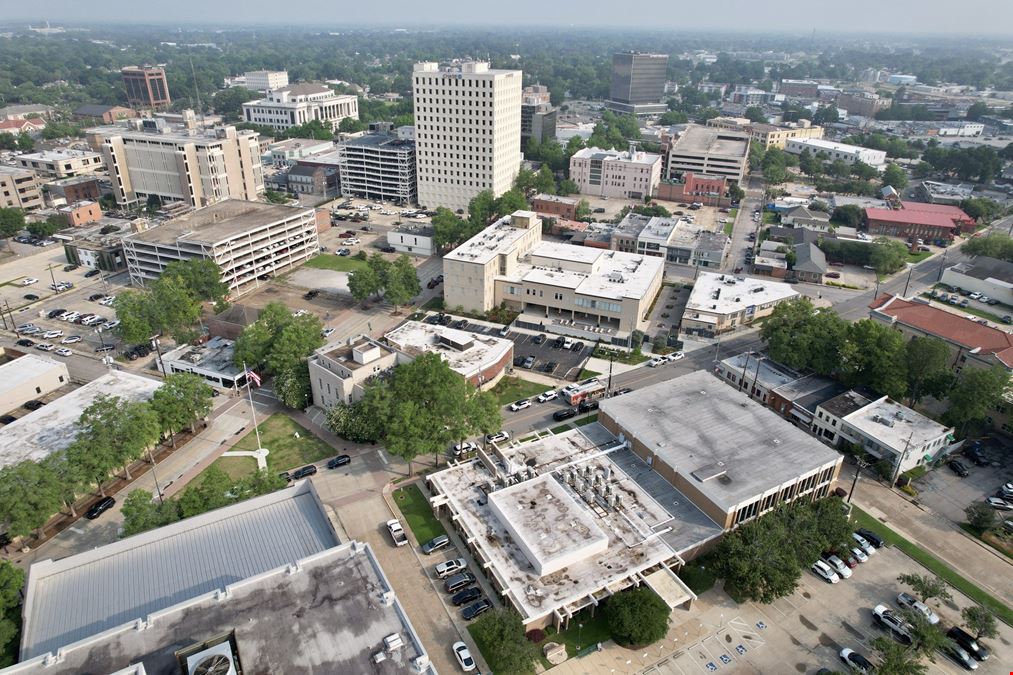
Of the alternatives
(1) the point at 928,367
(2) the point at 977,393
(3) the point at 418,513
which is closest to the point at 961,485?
(2) the point at 977,393

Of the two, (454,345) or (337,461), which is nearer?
(337,461)

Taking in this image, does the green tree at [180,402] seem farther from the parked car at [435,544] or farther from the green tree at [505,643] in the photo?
the green tree at [505,643]

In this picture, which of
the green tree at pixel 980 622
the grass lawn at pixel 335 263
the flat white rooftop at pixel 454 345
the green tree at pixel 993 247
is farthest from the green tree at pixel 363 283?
the green tree at pixel 993 247

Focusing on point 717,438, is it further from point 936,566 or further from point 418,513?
point 418,513

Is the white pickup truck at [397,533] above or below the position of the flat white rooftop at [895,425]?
below

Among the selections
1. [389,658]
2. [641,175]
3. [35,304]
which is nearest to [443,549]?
[389,658]

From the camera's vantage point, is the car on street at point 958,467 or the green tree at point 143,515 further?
the car on street at point 958,467
